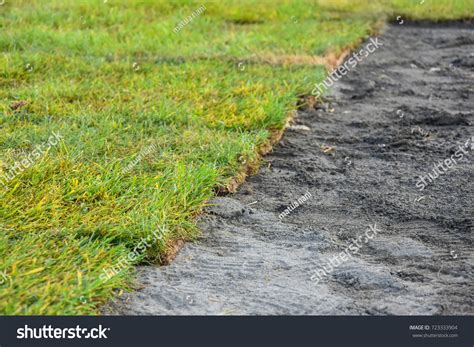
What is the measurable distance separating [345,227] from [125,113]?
7.18ft

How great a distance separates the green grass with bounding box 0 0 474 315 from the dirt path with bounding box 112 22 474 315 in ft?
0.71

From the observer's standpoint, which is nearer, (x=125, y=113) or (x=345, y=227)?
(x=345, y=227)

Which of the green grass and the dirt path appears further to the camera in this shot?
the green grass

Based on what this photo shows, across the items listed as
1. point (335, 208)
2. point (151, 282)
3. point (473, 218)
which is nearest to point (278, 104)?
point (335, 208)

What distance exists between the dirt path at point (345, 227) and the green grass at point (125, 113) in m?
0.22

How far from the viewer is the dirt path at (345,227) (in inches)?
143

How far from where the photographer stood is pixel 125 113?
594cm

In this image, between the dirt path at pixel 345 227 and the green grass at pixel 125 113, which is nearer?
the dirt path at pixel 345 227

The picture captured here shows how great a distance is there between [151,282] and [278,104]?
9.78ft

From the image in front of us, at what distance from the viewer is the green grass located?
3.74m

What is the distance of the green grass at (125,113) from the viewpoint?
12.3 feet

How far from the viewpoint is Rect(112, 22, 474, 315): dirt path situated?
11.9ft

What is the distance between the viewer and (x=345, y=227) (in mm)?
4523

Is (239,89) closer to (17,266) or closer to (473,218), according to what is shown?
(473,218)
